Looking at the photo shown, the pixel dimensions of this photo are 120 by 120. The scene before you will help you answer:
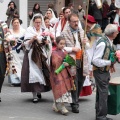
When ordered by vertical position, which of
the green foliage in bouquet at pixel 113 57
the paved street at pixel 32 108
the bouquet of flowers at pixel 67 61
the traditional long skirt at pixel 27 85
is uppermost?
the green foliage in bouquet at pixel 113 57

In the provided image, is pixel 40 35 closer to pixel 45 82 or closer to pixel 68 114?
pixel 45 82

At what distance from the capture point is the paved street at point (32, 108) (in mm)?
7281

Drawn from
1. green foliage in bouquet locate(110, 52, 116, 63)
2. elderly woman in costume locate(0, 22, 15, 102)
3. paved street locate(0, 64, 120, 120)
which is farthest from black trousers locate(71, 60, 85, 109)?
elderly woman in costume locate(0, 22, 15, 102)

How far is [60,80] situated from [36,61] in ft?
3.50

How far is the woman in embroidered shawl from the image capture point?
7.26 m

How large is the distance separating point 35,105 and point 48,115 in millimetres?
745

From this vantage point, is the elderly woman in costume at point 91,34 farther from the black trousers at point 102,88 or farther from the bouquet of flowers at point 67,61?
the black trousers at point 102,88

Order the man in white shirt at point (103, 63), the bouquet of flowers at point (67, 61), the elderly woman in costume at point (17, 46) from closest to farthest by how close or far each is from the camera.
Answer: the man in white shirt at point (103, 63) < the bouquet of flowers at point (67, 61) < the elderly woman in costume at point (17, 46)

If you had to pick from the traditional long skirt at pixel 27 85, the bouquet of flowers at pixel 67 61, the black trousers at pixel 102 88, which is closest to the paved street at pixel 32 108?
the traditional long skirt at pixel 27 85

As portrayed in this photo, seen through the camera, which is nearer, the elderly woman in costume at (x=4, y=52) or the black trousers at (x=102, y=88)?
the black trousers at (x=102, y=88)

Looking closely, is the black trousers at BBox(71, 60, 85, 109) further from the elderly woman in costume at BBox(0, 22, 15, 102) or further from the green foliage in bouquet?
the elderly woman in costume at BBox(0, 22, 15, 102)

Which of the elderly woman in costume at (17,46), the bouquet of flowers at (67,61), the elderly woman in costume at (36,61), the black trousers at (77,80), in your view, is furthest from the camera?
the elderly woman in costume at (17,46)

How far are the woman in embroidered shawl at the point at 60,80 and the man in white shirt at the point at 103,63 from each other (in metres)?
0.72

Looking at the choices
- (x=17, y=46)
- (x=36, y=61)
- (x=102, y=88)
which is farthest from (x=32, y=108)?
(x=17, y=46)
